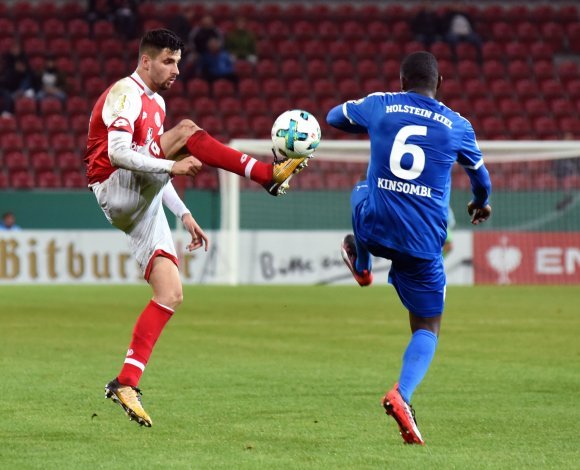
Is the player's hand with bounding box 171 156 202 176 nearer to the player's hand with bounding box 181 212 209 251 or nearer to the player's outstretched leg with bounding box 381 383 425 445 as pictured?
the player's hand with bounding box 181 212 209 251

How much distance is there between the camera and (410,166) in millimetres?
6227

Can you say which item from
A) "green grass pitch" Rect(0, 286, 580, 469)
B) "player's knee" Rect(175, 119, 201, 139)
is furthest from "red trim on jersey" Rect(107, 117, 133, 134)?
"green grass pitch" Rect(0, 286, 580, 469)

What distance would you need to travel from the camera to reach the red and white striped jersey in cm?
A: 648

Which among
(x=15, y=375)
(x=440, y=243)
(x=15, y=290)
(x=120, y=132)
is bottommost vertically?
(x=15, y=290)

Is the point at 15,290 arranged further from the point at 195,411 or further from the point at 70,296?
the point at 195,411

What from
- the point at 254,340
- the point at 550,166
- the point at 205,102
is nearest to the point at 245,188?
the point at 205,102

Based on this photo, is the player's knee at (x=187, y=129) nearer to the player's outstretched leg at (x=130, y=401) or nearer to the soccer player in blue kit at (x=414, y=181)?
the soccer player in blue kit at (x=414, y=181)

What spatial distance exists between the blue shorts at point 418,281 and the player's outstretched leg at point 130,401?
4.71ft

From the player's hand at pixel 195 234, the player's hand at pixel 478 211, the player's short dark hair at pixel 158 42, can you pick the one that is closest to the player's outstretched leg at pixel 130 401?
the player's hand at pixel 195 234

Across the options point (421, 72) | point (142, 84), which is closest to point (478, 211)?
point (421, 72)

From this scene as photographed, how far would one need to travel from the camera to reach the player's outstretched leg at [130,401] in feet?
20.4

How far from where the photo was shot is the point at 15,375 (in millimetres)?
8641

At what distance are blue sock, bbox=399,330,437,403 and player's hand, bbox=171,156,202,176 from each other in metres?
1.39

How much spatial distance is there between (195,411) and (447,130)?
219 cm
